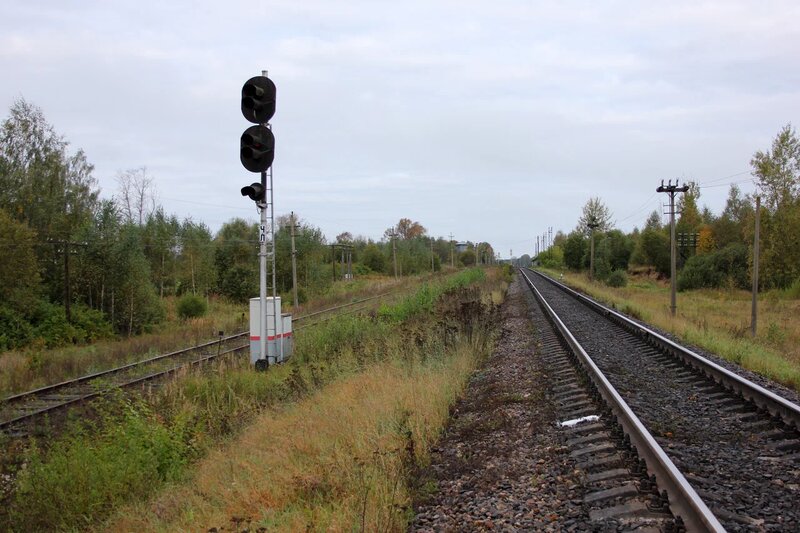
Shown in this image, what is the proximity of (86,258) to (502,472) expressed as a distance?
2524cm

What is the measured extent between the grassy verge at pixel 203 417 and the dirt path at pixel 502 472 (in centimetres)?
29

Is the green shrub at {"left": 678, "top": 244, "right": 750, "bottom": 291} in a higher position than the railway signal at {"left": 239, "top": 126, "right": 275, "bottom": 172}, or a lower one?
lower

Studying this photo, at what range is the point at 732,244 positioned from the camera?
5469cm

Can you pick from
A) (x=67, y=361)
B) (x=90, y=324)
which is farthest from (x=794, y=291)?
(x=67, y=361)

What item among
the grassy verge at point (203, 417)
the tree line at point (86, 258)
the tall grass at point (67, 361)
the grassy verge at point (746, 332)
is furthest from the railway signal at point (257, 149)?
the tree line at point (86, 258)

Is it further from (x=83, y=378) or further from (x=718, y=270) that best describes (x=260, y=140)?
(x=718, y=270)

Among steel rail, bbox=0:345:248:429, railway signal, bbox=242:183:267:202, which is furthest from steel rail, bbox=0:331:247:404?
railway signal, bbox=242:183:267:202

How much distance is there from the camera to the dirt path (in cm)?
376

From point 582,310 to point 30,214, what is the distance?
2928 centimetres

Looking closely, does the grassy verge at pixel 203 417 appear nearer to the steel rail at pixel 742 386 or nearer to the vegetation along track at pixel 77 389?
the vegetation along track at pixel 77 389

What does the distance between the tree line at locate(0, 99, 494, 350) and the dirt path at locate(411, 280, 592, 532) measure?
2052 cm

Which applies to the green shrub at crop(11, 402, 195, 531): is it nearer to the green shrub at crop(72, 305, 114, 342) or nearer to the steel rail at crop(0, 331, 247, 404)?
the steel rail at crop(0, 331, 247, 404)

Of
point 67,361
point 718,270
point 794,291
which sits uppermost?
point 718,270

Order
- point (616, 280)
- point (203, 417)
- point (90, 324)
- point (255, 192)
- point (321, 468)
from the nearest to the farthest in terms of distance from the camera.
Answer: point (321, 468), point (203, 417), point (255, 192), point (90, 324), point (616, 280)
